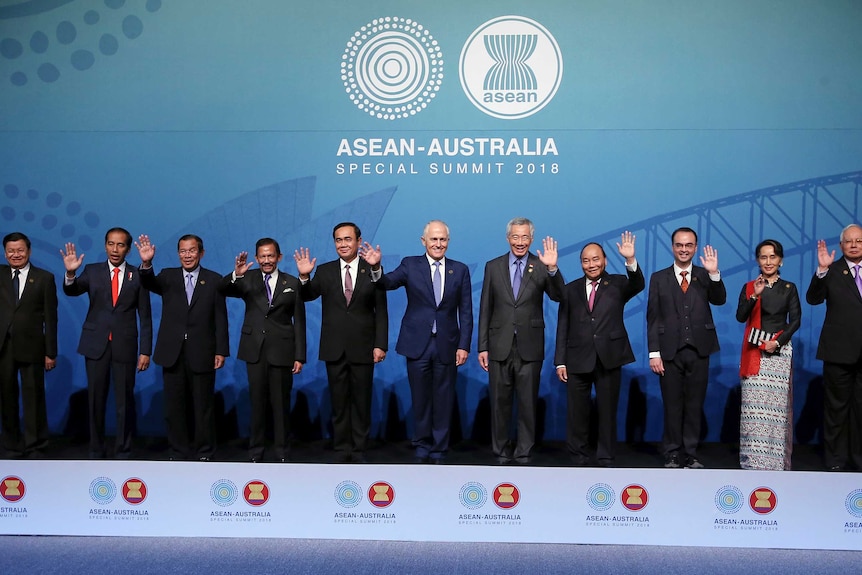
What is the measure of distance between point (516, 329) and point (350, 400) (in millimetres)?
1128

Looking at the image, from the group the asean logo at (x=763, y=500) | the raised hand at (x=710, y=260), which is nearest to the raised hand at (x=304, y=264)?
the raised hand at (x=710, y=260)

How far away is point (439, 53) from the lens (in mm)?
5664

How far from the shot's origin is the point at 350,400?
4898mm

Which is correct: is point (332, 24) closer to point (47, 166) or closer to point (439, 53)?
point (439, 53)

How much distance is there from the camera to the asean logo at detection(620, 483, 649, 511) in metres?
3.52

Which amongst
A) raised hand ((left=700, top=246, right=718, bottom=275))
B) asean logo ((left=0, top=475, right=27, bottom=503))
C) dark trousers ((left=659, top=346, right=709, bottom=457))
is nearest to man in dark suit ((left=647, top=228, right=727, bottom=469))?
dark trousers ((left=659, top=346, right=709, bottom=457))

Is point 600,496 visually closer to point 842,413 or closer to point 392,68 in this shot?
point 842,413

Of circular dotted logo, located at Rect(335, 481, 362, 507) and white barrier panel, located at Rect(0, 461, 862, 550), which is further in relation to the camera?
circular dotted logo, located at Rect(335, 481, 362, 507)

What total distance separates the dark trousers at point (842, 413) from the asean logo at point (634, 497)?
1.90m

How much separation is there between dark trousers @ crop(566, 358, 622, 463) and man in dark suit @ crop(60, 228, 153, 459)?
264cm

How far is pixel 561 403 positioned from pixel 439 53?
106 inches

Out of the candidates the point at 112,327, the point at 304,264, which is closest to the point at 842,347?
the point at 304,264

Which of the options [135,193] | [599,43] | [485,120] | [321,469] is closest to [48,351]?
[135,193]

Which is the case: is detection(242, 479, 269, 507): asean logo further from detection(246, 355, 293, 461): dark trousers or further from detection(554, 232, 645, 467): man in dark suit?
detection(554, 232, 645, 467): man in dark suit
